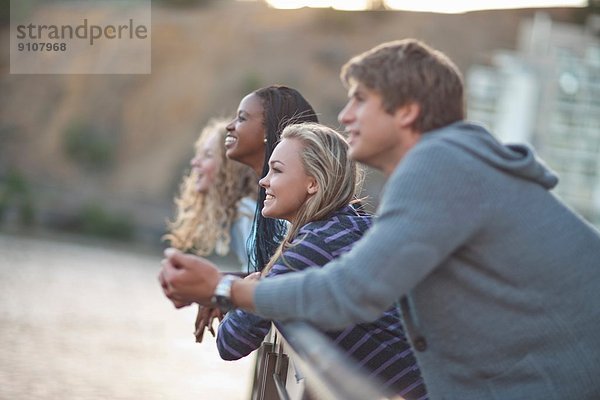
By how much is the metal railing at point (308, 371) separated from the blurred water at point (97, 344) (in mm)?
3366

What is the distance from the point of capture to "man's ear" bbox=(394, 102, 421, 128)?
2283mm

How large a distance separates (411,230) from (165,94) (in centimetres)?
3874

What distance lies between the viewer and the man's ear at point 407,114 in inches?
89.9

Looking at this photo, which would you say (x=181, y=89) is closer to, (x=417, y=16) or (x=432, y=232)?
(x=417, y=16)

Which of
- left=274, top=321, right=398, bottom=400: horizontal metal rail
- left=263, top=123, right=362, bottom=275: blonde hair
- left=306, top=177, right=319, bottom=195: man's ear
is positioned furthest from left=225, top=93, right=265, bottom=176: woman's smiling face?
left=274, top=321, right=398, bottom=400: horizontal metal rail

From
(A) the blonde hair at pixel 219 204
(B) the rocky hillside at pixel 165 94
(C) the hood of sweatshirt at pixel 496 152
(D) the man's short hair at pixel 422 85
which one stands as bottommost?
(B) the rocky hillside at pixel 165 94

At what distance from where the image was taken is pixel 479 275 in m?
2.21

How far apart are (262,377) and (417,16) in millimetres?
46410

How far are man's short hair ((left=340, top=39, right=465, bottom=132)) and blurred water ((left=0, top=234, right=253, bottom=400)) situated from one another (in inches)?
175

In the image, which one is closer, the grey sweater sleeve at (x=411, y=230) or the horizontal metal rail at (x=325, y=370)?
the horizontal metal rail at (x=325, y=370)

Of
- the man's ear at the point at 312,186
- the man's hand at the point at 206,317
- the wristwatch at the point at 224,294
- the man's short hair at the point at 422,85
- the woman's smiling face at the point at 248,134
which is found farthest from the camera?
the woman's smiling face at the point at 248,134

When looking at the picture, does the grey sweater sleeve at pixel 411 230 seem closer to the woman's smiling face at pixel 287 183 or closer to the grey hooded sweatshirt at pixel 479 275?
the grey hooded sweatshirt at pixel 479 275

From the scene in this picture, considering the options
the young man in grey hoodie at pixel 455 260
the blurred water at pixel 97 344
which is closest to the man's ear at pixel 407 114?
the young man in grey hoodie at pixel 455 260

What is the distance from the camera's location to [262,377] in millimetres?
3307
